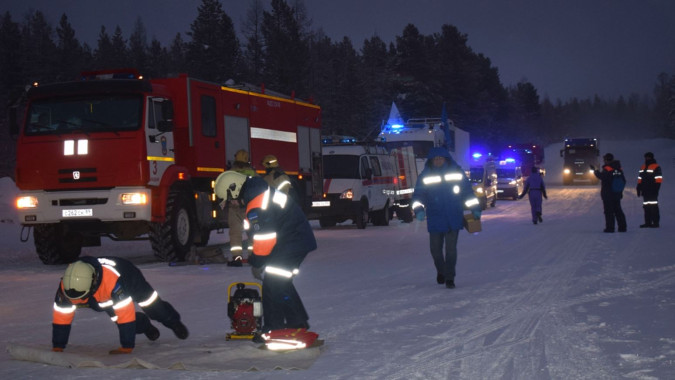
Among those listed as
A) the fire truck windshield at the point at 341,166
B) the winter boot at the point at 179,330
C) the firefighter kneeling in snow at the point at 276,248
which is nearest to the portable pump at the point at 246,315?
the firefighter kneeling in snow at the point at 276,248

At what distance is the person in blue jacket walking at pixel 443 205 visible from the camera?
11891 millimetres

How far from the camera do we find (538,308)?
9.80 m

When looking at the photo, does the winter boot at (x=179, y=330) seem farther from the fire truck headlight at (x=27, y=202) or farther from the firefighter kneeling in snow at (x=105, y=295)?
the fire truck headlight at (x=27, y=202)

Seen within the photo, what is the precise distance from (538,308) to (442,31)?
114 meters

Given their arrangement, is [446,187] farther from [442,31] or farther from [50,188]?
[442,31]

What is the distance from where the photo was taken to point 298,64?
73562 millimetres

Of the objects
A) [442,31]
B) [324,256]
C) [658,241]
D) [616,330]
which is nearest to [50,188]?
[324,256]

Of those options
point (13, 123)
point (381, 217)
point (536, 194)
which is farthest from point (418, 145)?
point (13, 123)

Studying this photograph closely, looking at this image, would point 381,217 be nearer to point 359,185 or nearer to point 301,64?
point 359,185

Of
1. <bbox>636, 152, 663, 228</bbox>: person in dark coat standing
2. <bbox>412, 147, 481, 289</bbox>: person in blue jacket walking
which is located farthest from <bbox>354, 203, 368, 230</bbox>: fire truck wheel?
<bbox>412, 147, 481, 289</bbox>: person in blue jacket walking

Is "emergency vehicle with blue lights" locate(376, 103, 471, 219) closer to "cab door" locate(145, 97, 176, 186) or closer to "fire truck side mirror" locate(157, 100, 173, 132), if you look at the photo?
"cab door" locate(145, 97, 176, 186)

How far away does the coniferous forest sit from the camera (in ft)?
232

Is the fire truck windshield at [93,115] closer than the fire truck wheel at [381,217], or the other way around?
the fire truck windshield at [93,115]

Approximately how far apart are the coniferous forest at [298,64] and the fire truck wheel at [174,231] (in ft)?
112
